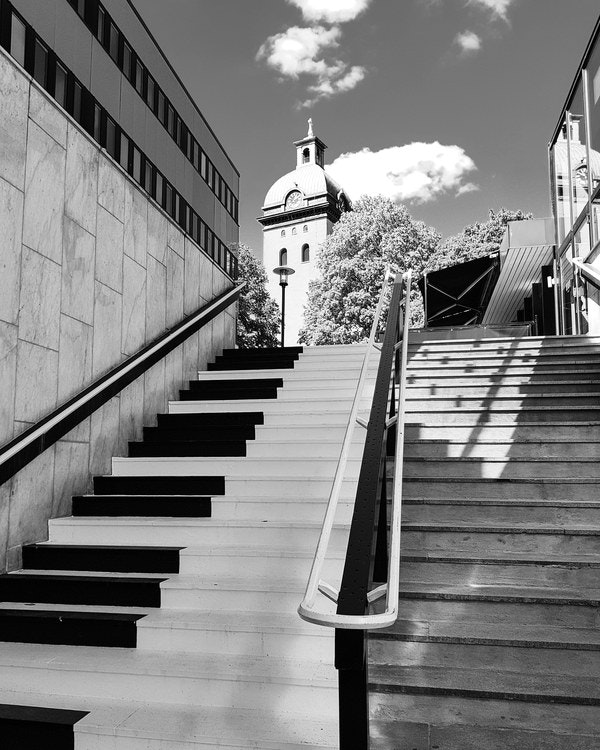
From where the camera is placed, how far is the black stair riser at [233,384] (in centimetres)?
578

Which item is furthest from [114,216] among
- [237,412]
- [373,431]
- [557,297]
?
[557,297]

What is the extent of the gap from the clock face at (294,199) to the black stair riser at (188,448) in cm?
5473

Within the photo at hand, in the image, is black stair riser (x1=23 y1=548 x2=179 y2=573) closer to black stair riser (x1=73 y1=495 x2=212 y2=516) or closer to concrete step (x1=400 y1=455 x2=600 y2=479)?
black stair riser (x1=73 y1=495 x2=212 y2=516)

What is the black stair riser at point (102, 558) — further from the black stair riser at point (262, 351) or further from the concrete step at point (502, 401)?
the black stair riser at point (262, 351)

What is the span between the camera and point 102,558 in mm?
3430

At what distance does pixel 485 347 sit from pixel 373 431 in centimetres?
463

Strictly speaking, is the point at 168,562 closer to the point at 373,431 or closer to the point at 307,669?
the point at 307,669

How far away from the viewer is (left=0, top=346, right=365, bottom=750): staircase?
2299 mm

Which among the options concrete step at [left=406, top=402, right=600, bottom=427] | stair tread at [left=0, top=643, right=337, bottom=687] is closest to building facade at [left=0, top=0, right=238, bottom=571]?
stair tread at [left=0, top=643, right=337, bottom=687]

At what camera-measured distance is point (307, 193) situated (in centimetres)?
5750

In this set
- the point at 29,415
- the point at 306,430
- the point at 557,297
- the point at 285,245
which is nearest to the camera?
the point at 29,415

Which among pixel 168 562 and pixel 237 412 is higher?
pixel 237 412

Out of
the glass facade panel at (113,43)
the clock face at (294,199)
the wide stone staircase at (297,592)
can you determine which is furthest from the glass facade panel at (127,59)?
the clock face at (294,199)

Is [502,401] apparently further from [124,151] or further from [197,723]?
[124,151]
